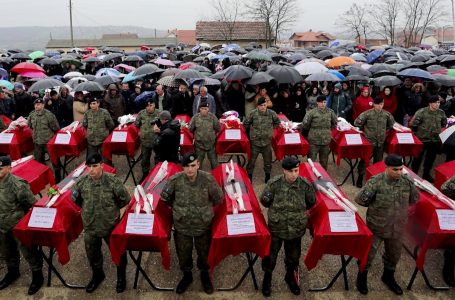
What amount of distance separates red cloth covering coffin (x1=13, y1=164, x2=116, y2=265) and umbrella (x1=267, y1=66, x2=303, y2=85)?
5813 millimetres


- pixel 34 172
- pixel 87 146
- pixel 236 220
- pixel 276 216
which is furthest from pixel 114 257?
pixel 87 146

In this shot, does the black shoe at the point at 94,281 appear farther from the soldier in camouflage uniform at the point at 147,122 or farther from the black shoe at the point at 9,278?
the soldier in camouflage uniform at the point at 147,122

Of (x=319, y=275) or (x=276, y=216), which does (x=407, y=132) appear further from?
(x=276, y=216)

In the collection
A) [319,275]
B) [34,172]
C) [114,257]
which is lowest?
[319,275]

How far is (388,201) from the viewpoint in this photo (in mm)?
4168

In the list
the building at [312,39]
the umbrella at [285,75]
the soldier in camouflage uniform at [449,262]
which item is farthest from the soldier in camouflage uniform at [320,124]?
the building at [312,39]

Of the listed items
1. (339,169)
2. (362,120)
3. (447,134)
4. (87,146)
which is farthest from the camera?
(339,169)

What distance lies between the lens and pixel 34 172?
571cm

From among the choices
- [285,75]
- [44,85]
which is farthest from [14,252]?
[285,75]

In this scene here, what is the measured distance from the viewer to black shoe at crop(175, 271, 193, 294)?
4449 millimetres

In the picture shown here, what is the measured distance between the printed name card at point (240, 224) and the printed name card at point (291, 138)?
3.08 m

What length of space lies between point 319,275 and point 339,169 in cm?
375

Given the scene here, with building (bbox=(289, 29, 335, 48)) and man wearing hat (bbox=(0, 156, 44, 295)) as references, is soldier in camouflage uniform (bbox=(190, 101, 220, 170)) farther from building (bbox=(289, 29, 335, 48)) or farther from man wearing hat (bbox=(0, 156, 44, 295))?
building (bbox=(289, 29, 335, 48))

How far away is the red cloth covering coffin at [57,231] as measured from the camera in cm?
409
